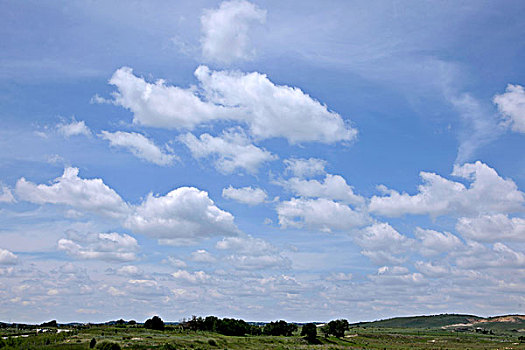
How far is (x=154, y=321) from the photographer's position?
136m

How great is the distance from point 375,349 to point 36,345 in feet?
290

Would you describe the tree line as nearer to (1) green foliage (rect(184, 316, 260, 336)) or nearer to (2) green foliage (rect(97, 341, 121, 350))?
(1) green foliage (rect(184, 316, 260, 336))

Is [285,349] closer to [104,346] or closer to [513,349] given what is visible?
[104,346]

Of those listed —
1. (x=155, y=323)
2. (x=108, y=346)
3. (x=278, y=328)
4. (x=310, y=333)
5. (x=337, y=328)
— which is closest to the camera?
(x=108, y=346)

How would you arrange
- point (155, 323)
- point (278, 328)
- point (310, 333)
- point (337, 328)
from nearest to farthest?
point (155, 323) → point (310, 333) → point (278, 328) → point (337, 328)

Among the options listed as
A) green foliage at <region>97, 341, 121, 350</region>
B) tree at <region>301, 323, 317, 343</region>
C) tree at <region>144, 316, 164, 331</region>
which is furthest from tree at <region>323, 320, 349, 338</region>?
green foliage at <region>97, 341, 121, 350</region>

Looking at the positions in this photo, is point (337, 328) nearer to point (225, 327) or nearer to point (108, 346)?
point (225, 327)

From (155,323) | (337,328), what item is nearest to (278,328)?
(337,328)

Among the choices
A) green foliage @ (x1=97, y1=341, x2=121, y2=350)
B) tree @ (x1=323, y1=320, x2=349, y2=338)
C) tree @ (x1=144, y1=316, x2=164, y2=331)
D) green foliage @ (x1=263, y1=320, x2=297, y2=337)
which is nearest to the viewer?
green foliage @ (x1=97, y1=341, x2=121, y2=350)

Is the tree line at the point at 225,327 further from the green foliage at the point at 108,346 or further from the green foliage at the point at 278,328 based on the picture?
the green foliage at the point at 108,346

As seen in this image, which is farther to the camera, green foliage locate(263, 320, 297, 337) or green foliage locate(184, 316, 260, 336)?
green foliage locate(263, 320, 297, 337)

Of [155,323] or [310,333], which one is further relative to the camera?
[310,333]

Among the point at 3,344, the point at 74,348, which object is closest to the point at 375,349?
the point at 74,348

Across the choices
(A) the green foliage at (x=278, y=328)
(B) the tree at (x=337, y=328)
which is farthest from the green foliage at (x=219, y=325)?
(B) the tree at (x=337, y=328)
